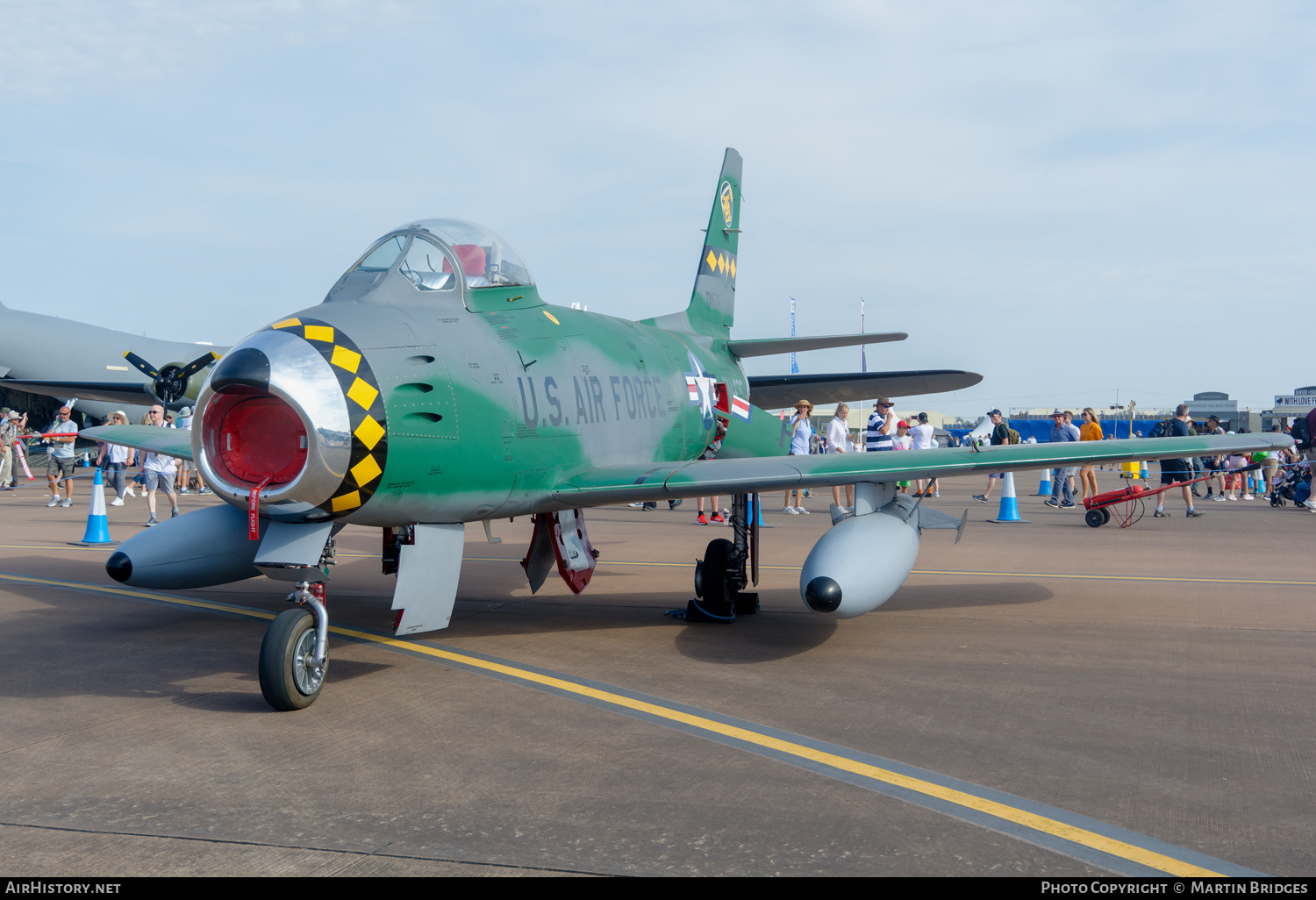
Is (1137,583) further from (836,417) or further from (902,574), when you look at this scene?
(836,417)

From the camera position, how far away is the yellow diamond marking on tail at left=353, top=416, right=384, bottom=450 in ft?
17.5

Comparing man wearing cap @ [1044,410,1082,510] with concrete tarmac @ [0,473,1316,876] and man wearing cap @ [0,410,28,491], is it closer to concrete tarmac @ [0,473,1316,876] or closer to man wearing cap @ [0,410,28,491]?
concrete tarmac @ [0,473,1316,876]

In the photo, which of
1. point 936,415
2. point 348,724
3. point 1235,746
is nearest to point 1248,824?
point 1235,746

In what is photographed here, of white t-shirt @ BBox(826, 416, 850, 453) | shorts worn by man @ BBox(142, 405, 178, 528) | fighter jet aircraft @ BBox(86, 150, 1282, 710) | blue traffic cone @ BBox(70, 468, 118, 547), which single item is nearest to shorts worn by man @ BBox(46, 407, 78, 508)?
shorts worn by man @ BBox(142, 405, 178, 528)

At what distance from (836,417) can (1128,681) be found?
12.3m

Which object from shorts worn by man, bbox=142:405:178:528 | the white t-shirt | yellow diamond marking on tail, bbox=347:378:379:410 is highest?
yellow diamond marking on tail, bbox=347:378:379:410

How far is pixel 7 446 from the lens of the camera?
76.7ft

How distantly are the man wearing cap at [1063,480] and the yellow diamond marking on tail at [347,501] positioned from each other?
55.3 ft

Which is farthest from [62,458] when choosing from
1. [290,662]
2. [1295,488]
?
[1295,488]

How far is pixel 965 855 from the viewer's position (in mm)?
3457

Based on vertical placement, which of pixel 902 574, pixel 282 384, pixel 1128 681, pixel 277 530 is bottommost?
pixel 1128 681

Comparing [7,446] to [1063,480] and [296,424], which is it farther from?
[1063,480]

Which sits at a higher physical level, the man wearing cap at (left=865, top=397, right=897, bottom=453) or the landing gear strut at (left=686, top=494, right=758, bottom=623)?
the man wearing cap at (left=865, top=397, right=897, bottom=453)

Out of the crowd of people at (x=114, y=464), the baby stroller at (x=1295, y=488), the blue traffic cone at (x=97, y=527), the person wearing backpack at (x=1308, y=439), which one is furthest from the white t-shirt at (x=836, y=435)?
the blue traffic cone at (x=97, y=527)
